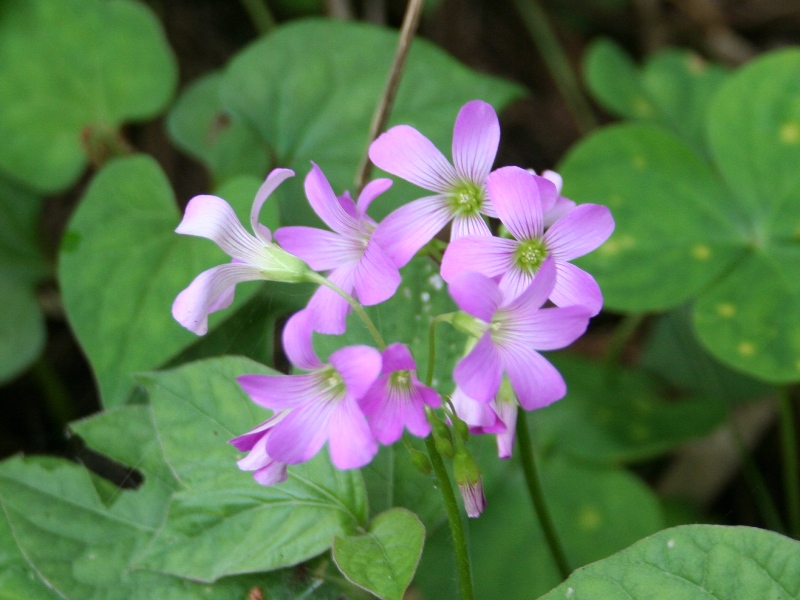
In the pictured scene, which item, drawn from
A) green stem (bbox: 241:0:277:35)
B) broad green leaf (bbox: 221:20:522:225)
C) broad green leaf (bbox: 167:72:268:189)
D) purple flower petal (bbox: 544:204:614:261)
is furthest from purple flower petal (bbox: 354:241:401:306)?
green stem (bbox: 241:0:277:35)

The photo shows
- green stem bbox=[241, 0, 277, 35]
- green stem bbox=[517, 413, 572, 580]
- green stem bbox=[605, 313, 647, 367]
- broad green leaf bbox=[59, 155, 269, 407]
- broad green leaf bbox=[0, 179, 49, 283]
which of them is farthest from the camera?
green stem bbox=[241, 0, 277, 35]

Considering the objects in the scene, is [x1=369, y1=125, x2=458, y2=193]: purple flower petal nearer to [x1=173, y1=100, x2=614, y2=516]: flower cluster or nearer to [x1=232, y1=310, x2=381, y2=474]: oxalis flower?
[x1=173, y1=100, x2=614, y2=516]: flower cluster

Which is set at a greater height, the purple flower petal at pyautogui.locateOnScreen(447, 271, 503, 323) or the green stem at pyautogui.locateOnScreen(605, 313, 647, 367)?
the purple flower petal at pyautogui.locateOnScreen(447, 271, 503, 323)

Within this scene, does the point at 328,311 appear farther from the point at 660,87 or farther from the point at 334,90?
the point at 660,87

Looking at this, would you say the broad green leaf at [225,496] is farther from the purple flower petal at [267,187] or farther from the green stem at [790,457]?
the green stem at [790,457]

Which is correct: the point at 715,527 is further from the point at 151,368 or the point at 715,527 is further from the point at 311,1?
the point at 311,1

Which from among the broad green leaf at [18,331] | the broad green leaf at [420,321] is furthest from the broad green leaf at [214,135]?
the broad green leaf at [420,321]

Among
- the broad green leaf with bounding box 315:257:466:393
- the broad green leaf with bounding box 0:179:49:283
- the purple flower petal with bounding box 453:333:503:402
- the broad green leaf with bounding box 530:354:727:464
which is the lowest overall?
the broad green leaf with bounding box 530:354:727:464

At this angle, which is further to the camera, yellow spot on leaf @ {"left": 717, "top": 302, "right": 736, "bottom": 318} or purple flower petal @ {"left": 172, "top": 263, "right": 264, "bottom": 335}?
yellow spot on leaf @ {"left": 717, "top": 302, "right": 736, "bottom": 318}
